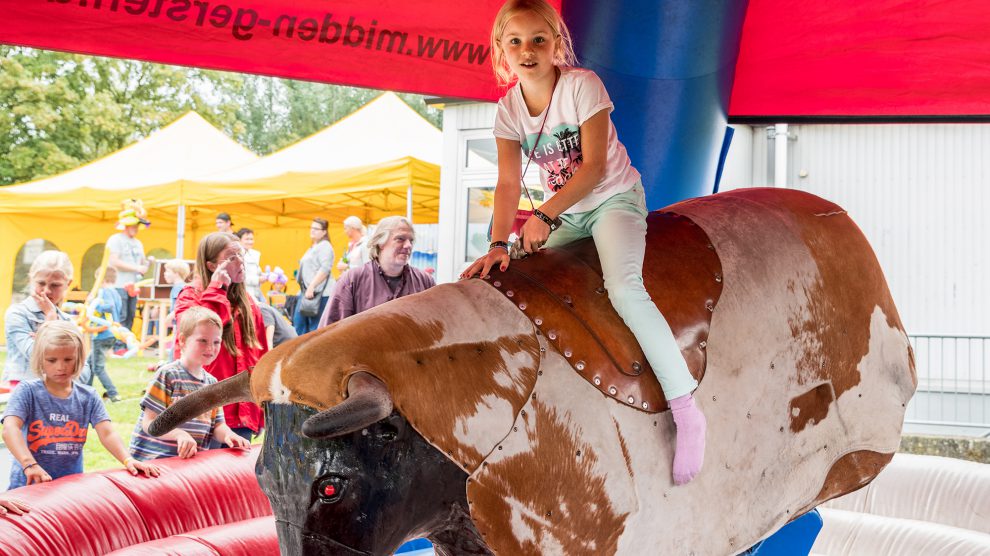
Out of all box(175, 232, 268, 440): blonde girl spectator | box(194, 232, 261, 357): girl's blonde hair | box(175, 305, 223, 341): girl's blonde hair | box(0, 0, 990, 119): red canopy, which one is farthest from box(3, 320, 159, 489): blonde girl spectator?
box(0, 0, 990, 119): red canopy

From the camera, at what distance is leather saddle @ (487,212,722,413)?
2406 mm

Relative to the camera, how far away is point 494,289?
243 centimetres

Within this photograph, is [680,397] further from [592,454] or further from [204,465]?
[204,465]

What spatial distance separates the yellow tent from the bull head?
10177 millimetres

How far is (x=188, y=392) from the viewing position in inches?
175

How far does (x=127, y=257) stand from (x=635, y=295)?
11.6 m

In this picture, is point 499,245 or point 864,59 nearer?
point 499,245

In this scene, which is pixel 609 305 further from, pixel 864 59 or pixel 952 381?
pixel 952 381

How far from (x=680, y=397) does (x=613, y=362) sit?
21cm

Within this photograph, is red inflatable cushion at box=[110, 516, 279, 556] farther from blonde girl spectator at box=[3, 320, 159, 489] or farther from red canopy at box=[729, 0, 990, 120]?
red canopy at box=[729, 0, 990, 120]

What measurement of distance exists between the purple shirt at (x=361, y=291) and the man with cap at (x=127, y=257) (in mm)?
8074

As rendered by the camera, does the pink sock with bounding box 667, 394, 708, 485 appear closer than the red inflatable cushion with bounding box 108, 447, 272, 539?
A: Yes

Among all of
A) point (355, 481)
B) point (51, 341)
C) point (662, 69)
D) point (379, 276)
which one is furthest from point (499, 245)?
point (379, 276)

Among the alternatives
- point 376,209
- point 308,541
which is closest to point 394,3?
point 308,541
